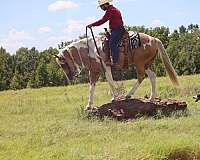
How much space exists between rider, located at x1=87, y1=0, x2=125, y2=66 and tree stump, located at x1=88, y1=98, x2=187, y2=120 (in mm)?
1342

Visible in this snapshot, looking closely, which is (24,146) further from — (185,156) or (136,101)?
(136,101)

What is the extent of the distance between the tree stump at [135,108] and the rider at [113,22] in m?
1.34

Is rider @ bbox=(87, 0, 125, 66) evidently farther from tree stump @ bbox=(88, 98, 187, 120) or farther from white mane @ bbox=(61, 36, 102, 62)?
tree stump @ bbox=(88, 98, 187, 120)

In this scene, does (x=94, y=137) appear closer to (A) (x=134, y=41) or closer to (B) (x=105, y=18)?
(A) (x=134, y=41)

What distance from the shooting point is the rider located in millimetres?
12188

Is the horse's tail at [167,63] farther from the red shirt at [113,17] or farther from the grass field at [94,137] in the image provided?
the red shirt at [113,17]

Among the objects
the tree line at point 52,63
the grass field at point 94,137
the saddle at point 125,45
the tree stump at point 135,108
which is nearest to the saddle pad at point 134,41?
the saddle at point 125,45

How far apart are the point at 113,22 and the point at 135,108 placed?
2406 millimetres

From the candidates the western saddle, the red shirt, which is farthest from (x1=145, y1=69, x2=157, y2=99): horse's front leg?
the red shirt

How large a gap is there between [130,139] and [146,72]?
407 centimetres

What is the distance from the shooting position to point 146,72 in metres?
13.1

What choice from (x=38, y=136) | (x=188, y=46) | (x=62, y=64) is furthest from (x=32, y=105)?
(x=188, y=46)

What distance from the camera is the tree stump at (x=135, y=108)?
39.2 feet

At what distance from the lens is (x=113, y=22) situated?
1220 centimetres
